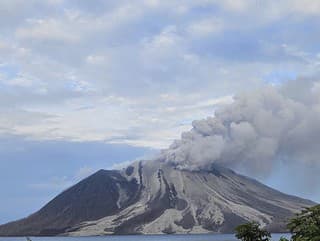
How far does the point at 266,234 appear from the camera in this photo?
189 feet

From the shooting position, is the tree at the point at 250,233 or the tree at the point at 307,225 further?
the tree at the point at 250,233

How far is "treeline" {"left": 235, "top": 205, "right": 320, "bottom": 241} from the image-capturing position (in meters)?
44.4

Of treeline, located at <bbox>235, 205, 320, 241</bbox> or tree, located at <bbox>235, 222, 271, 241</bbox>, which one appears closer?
treeline, located at <bbox>235, 205, 320, 241</bbox>

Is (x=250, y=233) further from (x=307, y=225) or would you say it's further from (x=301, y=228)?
(x=307, y=225)

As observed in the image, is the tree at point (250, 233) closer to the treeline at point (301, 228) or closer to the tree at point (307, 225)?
the treeline at point (301, 228)

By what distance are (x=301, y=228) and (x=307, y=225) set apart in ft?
2.06

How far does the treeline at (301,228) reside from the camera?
146 ft

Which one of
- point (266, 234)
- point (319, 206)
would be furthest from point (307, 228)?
point (266, 234)

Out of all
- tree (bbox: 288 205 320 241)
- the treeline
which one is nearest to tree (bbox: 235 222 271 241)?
the treeline

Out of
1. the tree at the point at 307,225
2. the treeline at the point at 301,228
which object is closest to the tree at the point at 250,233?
the treeline at the point at 301,228

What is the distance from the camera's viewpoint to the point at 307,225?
1837 inches

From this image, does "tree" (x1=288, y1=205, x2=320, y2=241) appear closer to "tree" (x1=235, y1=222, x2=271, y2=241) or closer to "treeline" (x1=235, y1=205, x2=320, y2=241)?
"treeline" (x1=235, y1=205, x2=320, y2=241)

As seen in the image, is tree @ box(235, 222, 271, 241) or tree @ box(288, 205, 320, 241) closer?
tree @ box(288, 205, 320, 241)

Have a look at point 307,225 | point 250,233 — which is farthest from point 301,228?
point 250,233
